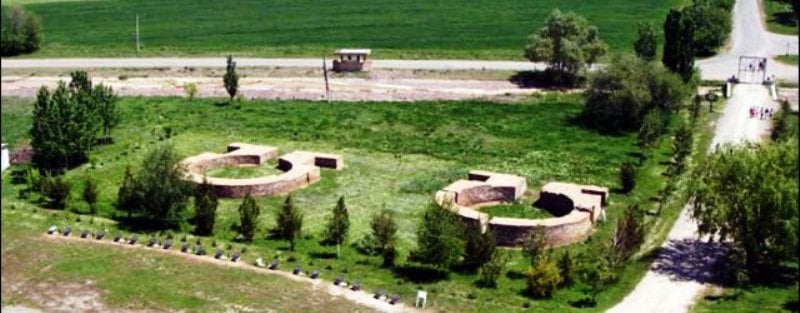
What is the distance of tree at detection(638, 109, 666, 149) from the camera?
50.0 metres

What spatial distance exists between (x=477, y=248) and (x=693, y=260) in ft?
27.8

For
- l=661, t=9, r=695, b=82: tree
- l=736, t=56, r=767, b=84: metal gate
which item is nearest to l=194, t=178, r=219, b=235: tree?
l=661, t=9, r=695, b=82: tree

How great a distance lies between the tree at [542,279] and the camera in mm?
31297

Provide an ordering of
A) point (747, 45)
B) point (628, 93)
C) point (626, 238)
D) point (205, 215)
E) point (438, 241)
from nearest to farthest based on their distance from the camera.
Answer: point (438, 241) → point (626, 238) → point (205, 215) → point (628, 93) → point (747, 45)

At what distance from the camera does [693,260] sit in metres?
35.6

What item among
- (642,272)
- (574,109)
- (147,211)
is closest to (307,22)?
(574,109)

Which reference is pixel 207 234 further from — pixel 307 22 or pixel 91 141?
pixel 307 22

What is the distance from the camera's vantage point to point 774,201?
102 feet

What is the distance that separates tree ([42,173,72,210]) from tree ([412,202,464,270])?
15.8 m

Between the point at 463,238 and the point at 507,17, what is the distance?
6831 centimetres

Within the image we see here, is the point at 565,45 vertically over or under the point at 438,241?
over

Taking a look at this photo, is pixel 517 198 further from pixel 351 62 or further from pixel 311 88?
pixel 351 62

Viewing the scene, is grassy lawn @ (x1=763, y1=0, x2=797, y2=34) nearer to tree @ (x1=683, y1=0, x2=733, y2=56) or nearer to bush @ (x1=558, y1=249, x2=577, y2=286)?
tree @ (x1=683, y1=0, x2=733, y2=56)

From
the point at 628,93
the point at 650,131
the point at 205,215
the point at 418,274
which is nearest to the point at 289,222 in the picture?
the point at 205,215
